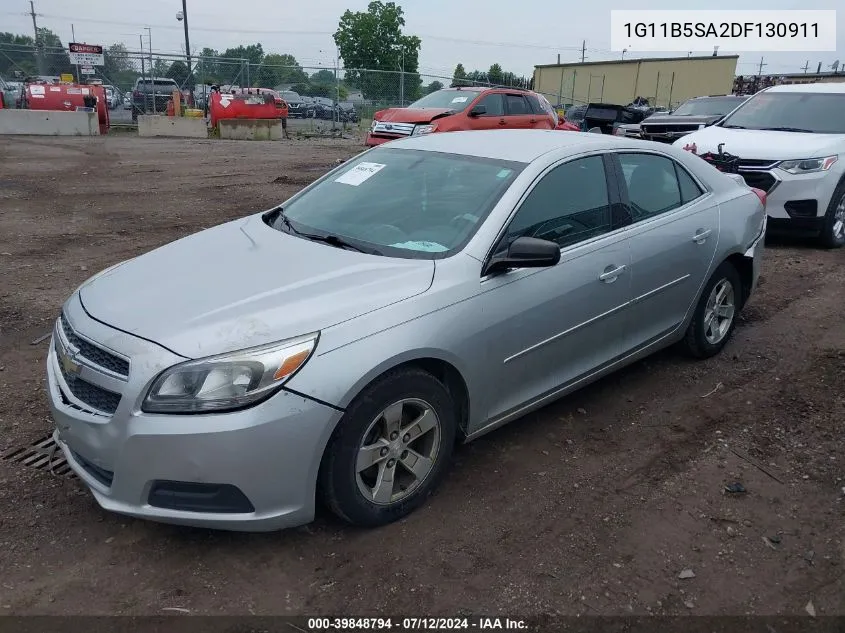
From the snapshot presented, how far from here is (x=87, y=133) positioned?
21562 mm

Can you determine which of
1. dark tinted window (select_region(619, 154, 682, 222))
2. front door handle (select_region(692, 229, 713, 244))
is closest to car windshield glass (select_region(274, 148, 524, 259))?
dark tinted window (select_region(619, 154, 682, 222))

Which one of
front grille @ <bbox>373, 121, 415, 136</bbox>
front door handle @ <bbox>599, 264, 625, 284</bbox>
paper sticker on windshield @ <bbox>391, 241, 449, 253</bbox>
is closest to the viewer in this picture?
paper sticker on windshield @ <bbox>391, 241, 449, 253</bbox>

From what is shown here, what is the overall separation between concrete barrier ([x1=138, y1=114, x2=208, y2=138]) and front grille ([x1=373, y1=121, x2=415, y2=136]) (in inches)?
421

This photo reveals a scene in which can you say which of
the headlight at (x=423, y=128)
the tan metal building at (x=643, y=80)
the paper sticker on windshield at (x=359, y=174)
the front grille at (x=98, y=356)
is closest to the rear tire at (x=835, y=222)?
the paper sticker on windshield at (x=359, y=174)

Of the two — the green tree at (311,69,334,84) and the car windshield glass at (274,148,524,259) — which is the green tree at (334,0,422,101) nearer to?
the green tree at (311,69,334,84)

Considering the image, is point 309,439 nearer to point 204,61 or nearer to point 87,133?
point 87,133

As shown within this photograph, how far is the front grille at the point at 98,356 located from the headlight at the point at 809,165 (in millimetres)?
7628

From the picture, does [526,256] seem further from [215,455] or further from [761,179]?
[761,179]

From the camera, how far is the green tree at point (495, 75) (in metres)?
53.5

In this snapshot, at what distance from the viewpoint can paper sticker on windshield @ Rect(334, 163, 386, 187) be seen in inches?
166

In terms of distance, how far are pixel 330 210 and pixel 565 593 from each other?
91.6 inches

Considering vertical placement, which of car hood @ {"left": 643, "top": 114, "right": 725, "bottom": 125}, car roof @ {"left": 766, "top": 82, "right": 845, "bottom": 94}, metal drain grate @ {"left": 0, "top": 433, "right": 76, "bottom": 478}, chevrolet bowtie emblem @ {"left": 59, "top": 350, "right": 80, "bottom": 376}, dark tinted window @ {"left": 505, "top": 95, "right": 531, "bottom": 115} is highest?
car roof @ {"left": 766, "top": 82, "right": 845, "bottom": 94}

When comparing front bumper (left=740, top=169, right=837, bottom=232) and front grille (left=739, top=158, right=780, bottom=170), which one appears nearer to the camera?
front bumper (left=740, top=169, right=837, bottom=232)

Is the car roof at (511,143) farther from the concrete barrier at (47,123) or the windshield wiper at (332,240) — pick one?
the concrete barrier at (47,123)
